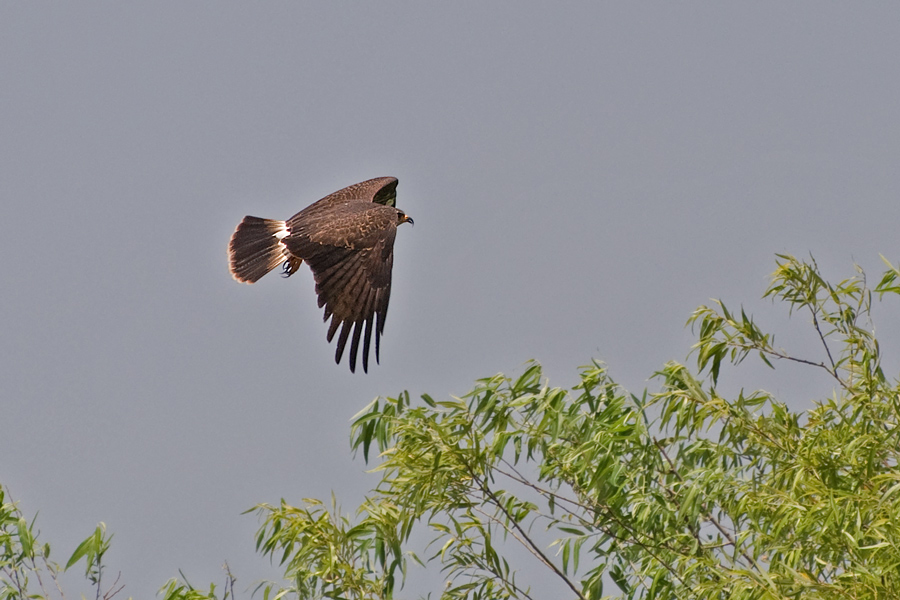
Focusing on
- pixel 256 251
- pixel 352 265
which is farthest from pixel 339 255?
pixel 256 251

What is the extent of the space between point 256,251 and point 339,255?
6.23ft

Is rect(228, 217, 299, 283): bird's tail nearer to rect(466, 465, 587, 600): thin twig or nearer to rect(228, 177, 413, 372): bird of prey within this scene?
rect(228, 177, 413, 372): bird of prey

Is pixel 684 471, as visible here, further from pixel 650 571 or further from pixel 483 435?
pixel 483 435

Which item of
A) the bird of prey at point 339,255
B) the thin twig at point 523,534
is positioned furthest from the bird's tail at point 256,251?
the thin twig at point 523,534

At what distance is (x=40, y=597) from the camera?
5988 millimetres

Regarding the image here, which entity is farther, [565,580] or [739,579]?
[565,580]

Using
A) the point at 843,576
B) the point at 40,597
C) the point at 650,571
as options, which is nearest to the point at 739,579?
the point at 843,576

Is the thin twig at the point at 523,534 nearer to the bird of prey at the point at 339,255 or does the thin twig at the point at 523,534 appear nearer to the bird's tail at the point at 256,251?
the bird of prey at the point at 339,255

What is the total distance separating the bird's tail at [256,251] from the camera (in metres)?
10.1

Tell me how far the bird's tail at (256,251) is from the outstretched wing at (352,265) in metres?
0.88

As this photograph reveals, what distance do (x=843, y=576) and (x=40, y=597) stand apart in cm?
373

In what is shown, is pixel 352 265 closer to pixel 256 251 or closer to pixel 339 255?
pixel 339 255

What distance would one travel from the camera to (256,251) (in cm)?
1017

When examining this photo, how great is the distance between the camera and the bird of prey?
785 centimetres
